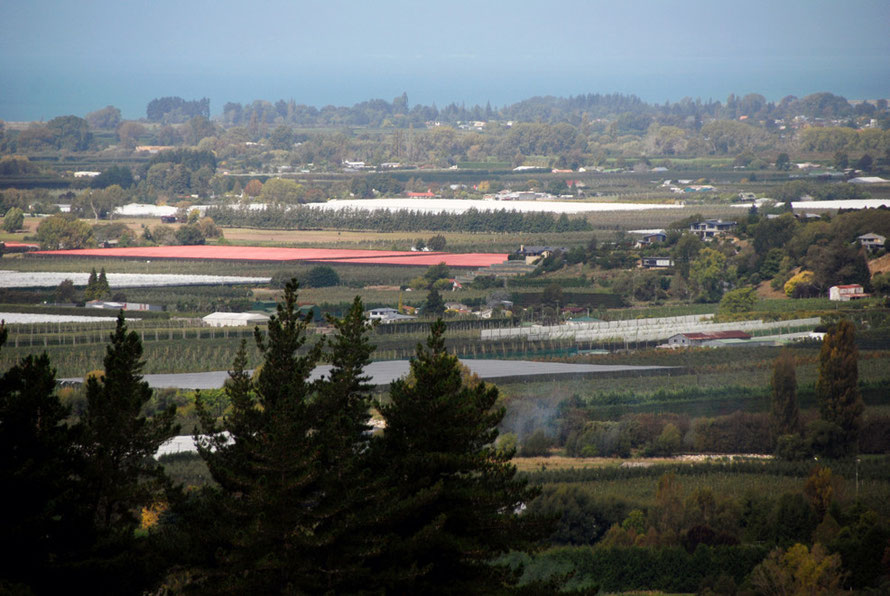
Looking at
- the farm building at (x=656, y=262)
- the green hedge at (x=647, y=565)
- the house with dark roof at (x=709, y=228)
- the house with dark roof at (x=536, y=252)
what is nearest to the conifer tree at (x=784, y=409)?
the green hedge at (x=647, y=565)

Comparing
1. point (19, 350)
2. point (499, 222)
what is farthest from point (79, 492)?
point (499, 222)

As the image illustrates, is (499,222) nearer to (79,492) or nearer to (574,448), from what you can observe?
(574,448)

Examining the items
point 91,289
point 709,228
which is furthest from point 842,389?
point 709,228

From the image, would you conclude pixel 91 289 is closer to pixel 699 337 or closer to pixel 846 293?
pixel 699 337

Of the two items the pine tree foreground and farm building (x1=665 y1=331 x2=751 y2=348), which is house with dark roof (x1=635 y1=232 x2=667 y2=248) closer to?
farm building (x1=665 y1=331 x2=751 y2=348)

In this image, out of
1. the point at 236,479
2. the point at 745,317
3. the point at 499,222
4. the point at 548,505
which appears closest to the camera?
the point at 236,479

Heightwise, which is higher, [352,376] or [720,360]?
[352,376]

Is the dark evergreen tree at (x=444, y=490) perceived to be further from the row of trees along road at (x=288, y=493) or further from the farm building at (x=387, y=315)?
the farm building at (x=387, y=315)
